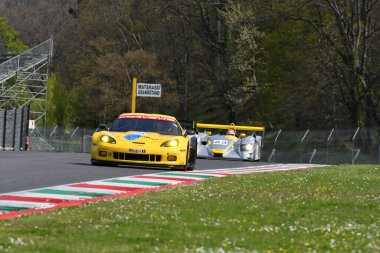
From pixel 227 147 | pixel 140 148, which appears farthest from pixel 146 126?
pixel 227 147

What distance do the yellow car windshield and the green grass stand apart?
7456 millimetres

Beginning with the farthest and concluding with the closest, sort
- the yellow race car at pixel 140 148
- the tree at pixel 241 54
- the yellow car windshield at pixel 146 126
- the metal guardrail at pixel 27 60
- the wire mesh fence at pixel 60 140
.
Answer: the tree at pixel 241 54 → the metal guardrail at pixel 27 60 → the wire mesh fence at pixel 60 140 → the yellow car windshield at pixel 146 126 → the yellow race car at pixel 140 148

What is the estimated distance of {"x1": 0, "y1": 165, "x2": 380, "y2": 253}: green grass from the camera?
7.39 m

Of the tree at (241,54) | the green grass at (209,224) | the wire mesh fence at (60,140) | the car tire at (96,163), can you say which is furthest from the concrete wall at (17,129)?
the green grass at (209,224)

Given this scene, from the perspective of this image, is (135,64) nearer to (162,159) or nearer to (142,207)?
(162,159)

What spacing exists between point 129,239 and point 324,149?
1239 inches

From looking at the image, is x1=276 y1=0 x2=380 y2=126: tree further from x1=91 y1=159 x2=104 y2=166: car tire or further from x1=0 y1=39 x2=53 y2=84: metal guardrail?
x1=91 y1=159 x2=104 y2=166: car tire

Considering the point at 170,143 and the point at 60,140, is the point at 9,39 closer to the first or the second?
the point at 60,140

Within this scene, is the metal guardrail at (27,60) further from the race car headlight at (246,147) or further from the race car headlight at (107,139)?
the race car headlight at (107,139)

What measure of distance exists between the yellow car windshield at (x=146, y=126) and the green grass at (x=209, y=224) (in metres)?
7.46

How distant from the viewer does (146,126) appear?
21.2m

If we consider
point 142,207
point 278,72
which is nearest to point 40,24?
point 278,72

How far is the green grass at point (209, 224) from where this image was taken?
24.2 feet

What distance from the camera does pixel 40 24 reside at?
96.4 metres
